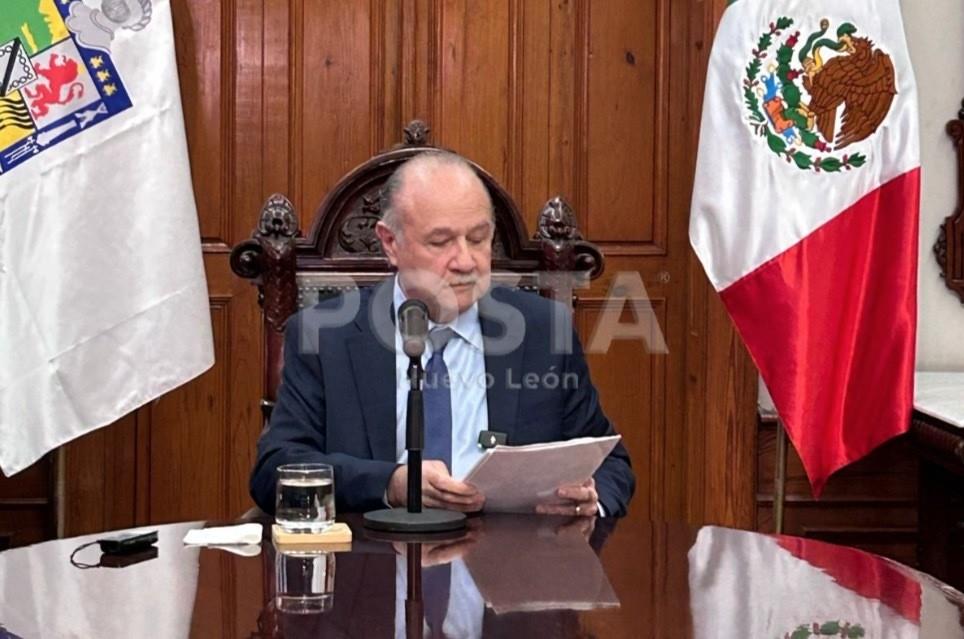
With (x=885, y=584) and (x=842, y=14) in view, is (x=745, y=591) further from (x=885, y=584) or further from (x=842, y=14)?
(x=842, y=14)

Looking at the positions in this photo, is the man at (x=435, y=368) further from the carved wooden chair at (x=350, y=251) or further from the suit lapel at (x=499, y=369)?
the carved wooden chair at (x=350, y=251)

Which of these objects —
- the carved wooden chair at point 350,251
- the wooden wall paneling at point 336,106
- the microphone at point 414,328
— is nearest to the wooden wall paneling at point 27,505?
the wooden wall paneling at point 336,106

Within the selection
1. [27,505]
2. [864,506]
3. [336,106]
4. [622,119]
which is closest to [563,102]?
[622,119]

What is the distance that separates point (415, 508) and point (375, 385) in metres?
0.43

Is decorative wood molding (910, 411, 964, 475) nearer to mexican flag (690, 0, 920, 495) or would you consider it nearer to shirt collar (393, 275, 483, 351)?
mexican flag (690, 0, 920, 495)

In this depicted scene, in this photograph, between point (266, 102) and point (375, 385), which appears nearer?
point (375, 385)

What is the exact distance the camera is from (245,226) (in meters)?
3.90

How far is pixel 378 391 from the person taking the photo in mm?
2469

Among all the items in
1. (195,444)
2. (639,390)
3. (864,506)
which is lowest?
(864,506)

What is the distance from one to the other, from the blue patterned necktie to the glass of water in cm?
46

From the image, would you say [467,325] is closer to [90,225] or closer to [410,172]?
[410,172]

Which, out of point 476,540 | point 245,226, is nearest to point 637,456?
point 245,226

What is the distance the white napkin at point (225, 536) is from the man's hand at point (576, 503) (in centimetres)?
47

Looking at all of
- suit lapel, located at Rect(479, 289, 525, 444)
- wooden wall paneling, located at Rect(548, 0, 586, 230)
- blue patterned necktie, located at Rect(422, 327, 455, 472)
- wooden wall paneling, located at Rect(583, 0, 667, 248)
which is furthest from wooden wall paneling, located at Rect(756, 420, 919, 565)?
blue patterned necktie, located at Rect(422, 327, 455, 472)
